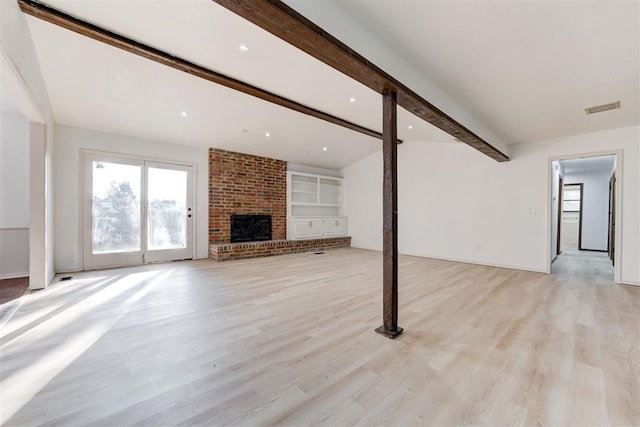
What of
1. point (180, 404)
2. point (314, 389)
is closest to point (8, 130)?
point (180, 404)

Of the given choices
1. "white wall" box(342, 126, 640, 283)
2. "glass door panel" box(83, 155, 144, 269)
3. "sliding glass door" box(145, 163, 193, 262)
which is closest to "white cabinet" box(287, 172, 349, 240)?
"white wall" box(342, 126, 640, 283)

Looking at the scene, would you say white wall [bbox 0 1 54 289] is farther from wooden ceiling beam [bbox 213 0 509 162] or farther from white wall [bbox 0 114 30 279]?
wooden ceiling beam [bbox 213 0 509 162]

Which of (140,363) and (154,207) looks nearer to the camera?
(140,363)

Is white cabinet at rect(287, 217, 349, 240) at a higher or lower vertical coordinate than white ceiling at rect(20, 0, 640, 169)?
lower

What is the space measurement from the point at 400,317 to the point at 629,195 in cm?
443

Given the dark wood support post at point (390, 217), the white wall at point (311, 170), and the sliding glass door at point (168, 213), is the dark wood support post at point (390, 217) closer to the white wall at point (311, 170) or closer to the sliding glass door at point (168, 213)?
the sliding glass door at point (168, 213)

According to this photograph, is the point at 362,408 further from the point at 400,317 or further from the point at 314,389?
the point at 400,317

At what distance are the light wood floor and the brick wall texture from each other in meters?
2.62

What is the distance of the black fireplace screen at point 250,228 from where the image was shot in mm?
6395

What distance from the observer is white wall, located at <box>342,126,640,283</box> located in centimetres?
423

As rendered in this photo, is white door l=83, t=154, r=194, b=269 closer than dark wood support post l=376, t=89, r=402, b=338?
No

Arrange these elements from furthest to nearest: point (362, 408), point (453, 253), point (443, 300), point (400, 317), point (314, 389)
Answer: point (453, 253), point (443, 300), point (400, 317), point (314, 389), point (362, 408)

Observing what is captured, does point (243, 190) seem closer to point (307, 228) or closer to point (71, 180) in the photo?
point (307, 228)

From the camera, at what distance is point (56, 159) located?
438cm
